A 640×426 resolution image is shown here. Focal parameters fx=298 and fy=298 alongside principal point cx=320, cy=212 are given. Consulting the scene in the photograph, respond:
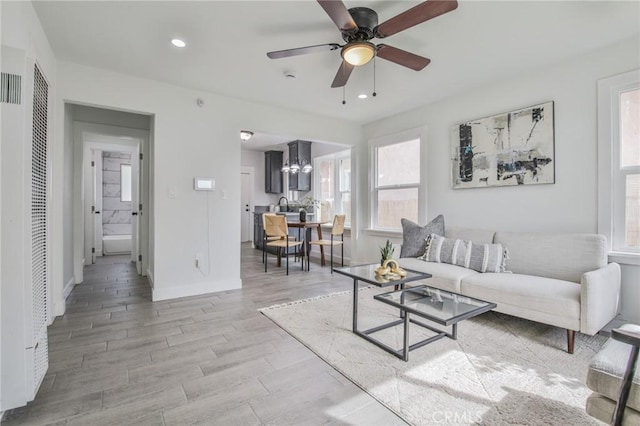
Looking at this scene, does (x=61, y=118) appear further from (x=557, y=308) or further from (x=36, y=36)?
(x=557, y=308)

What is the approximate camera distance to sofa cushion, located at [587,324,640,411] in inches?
45.2

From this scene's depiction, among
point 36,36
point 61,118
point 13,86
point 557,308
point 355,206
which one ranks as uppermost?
point 36,36

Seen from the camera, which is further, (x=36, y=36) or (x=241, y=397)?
(x=36, y=36)

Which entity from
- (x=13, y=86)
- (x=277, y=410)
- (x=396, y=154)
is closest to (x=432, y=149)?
(x=396, y=154)

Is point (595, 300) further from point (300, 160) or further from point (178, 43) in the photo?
point (300, 160)

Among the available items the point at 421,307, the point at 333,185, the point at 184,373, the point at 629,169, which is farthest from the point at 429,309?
the point at 333,185

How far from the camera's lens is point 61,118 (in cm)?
305

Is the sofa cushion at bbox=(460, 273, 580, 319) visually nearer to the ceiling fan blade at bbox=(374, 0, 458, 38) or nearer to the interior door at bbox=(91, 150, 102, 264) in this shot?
the ceiling fan blade at bbox=(374, 0, 458, 38)

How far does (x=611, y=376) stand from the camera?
3.95 feet

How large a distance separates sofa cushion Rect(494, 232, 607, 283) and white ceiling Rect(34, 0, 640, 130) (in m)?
1.74

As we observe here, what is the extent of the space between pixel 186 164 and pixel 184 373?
2.48 m

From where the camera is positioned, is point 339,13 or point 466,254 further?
point 466,254

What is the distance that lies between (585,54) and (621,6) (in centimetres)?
75

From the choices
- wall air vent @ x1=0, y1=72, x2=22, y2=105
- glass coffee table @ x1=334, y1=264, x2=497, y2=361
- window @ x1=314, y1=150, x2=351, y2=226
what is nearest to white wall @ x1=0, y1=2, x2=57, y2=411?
wall air vent @ x1=0, y1=72, x2=22, y2=105
